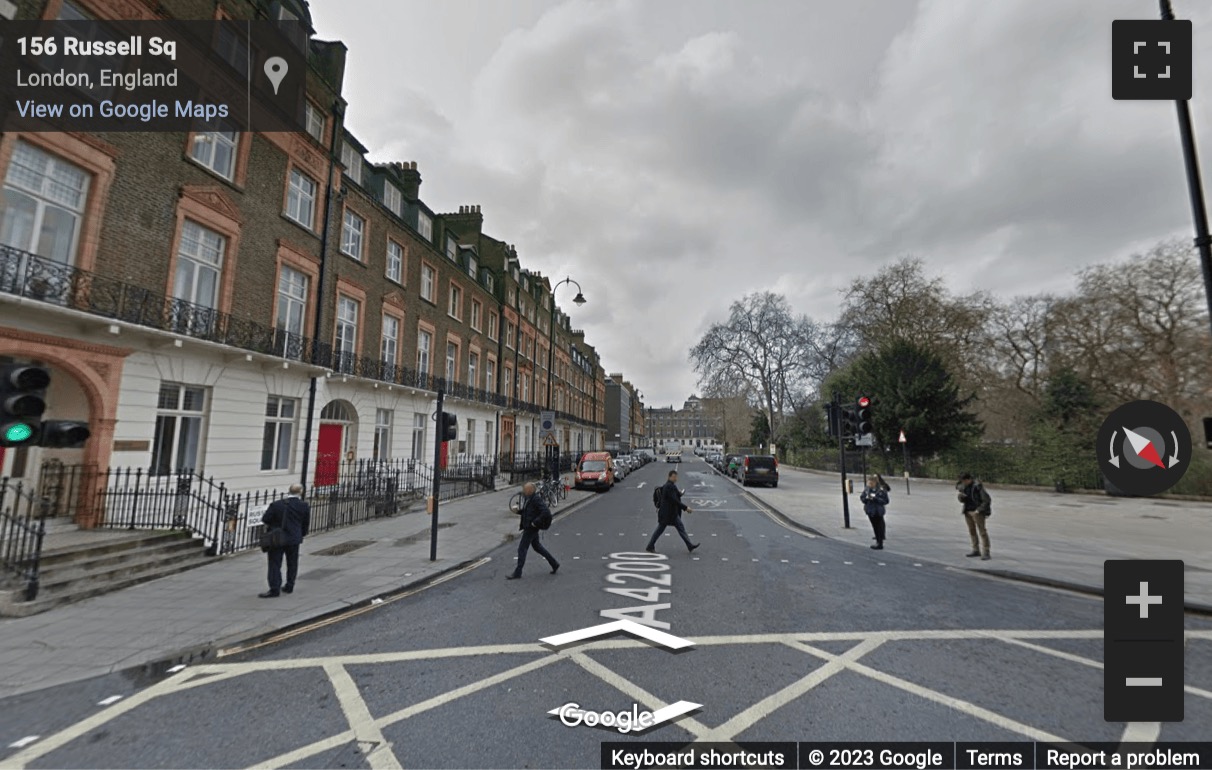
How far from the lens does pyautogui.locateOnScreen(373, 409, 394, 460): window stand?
60.2ft

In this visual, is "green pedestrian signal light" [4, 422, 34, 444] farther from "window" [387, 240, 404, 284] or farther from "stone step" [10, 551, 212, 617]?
"window" [387, 240, 404, 284]

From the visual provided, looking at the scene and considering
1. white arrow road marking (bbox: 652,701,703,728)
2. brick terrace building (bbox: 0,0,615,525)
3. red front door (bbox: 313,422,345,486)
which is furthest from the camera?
red front door (bbox: 313,422,345,486)

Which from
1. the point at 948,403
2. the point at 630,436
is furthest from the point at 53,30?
the point at 630,436

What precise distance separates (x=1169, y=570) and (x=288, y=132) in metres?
19.7

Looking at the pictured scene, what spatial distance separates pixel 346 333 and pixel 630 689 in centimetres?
1660

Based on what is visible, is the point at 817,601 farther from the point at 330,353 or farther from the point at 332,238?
the point at 332,238

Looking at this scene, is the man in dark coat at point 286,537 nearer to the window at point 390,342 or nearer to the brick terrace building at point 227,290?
the brick terrace building at point 227,290

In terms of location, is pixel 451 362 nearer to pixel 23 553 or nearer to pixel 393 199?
pixel 393 199

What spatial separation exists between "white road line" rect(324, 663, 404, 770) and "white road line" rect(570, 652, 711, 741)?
1779 millimetres

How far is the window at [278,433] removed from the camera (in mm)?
13691

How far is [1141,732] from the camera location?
3488 millimetres

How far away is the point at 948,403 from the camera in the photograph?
97.0 ft

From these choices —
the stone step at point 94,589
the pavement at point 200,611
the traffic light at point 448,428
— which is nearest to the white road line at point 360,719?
the pavement at point 200,611

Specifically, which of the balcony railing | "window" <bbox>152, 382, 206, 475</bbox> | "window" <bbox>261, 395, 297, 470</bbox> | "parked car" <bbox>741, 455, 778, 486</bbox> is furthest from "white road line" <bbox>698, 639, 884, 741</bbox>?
"parked car" <bbox>741, 455, 778, 486</bbox>
